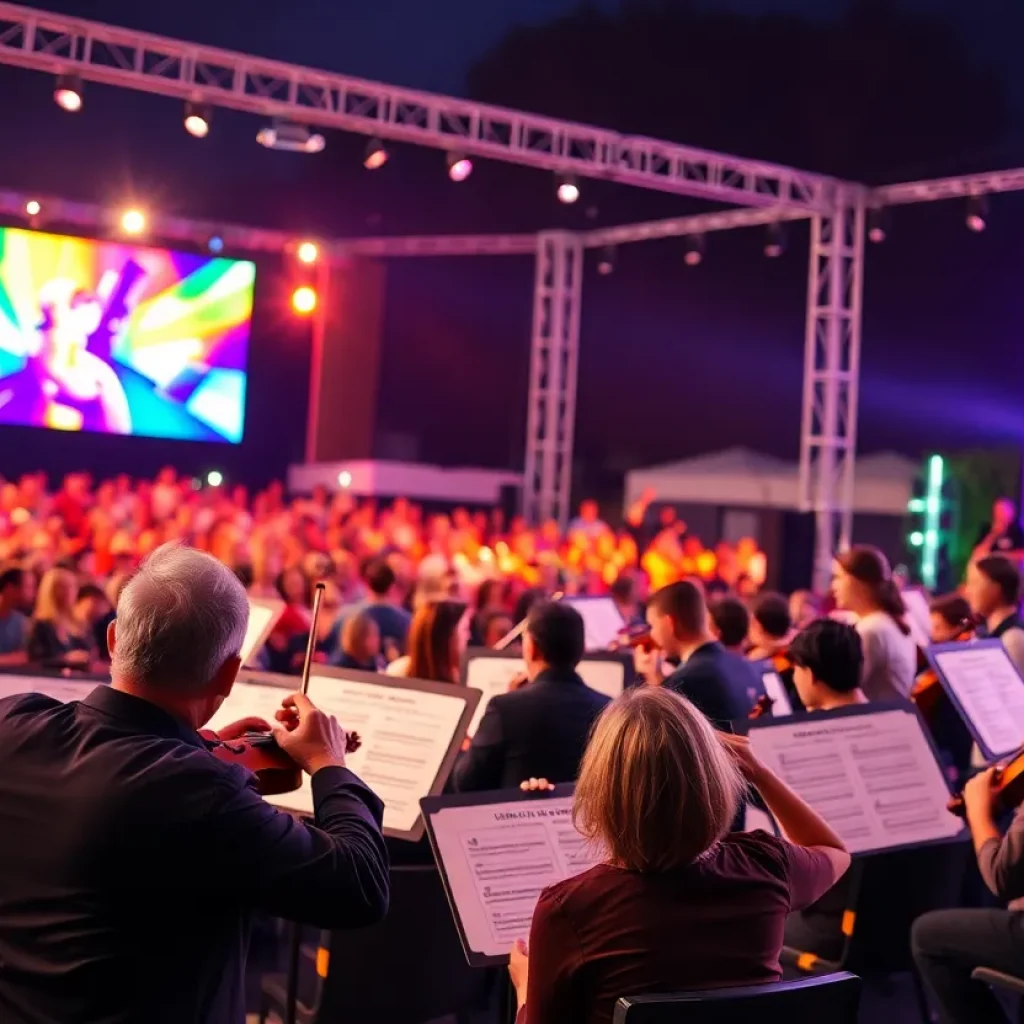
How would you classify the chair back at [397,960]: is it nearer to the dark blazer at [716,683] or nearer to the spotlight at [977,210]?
the dark blazer at [716,683]

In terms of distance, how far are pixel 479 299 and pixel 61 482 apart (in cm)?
689

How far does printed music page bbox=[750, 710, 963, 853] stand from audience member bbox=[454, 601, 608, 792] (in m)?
0.68

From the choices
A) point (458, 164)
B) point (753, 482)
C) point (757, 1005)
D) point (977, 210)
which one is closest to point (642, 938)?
point (757, 1005)

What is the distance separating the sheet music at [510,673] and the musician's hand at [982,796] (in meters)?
1.97

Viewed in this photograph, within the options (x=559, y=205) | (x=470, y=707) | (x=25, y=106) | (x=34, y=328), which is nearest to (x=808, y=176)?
(x=559, y=205)

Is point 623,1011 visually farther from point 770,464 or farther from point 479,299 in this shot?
point 479,299

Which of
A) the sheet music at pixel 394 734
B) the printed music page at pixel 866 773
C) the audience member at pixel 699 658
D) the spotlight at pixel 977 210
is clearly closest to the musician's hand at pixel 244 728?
the sheet music at pixel 394 734

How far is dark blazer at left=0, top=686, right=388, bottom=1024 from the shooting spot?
1.82m

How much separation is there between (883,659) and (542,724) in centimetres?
202

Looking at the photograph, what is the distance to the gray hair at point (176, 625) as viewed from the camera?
6.26 feet

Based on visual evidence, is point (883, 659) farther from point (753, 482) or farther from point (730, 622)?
point (753, 482)

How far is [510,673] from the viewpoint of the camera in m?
5.07

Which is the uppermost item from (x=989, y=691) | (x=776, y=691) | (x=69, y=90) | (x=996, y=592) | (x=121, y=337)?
(x=69, y=90)

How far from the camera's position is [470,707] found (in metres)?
3.43
